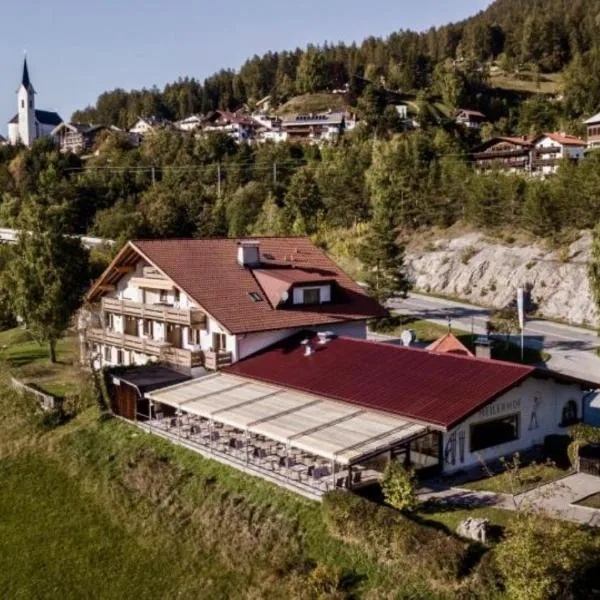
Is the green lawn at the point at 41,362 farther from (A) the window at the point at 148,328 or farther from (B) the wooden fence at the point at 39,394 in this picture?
(A) the window at the point at 148,328

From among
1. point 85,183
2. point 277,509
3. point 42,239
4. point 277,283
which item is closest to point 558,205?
point 277,283

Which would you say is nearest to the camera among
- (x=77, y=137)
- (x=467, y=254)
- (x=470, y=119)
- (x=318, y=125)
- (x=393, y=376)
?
(x=393, y=376)

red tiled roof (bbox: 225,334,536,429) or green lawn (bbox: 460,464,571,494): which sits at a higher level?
red tiled roof (bbox: 225,334,536,429)

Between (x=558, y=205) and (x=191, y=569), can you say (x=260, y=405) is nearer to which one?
(x=191, y=569)

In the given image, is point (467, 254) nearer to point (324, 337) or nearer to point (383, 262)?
point (383, 262)

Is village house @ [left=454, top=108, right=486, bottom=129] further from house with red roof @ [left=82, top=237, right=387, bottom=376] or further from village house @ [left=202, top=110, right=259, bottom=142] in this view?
house with red roof @ [left=82, top=237, right=387, bottom=376]

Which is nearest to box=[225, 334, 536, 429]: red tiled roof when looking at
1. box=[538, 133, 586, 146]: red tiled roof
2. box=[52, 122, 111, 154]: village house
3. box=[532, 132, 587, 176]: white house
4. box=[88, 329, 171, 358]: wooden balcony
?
box=[88, 329, 171, 358]: wooden balcony

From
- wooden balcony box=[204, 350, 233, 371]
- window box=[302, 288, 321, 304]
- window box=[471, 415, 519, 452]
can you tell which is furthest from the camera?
window box=[302, 288, 321, 304]

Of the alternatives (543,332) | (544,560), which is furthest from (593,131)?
(544,560)
